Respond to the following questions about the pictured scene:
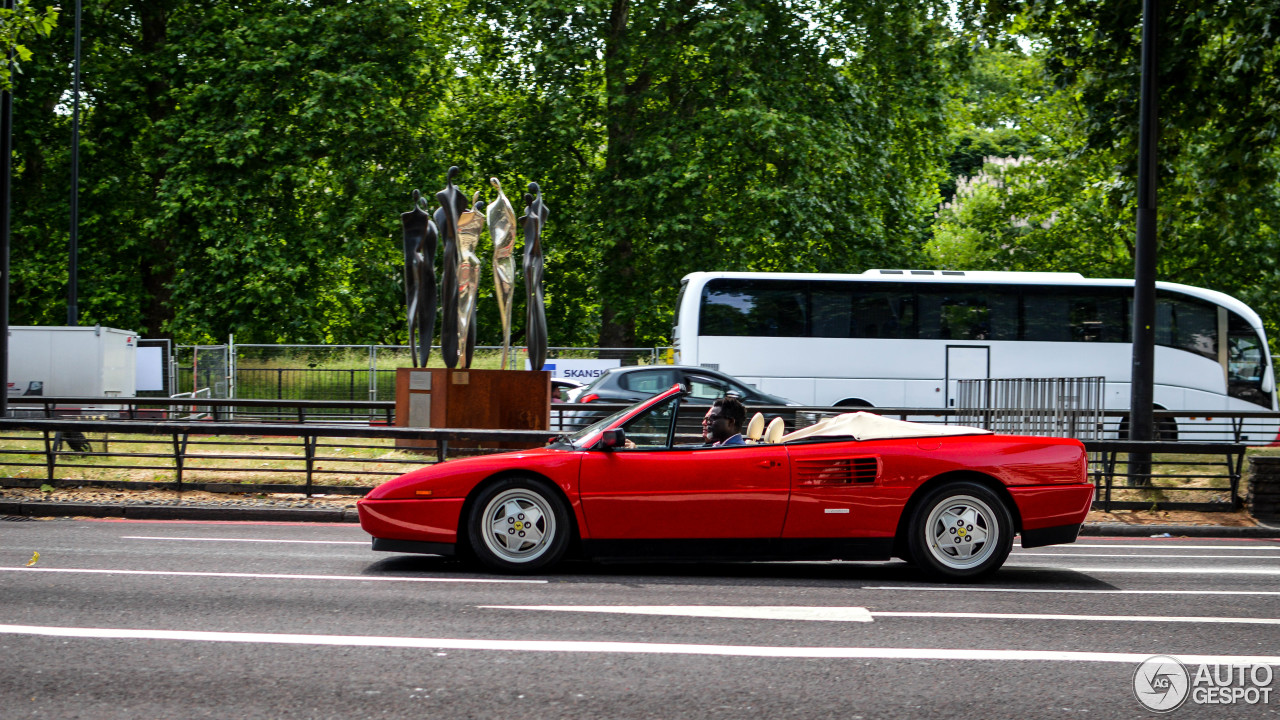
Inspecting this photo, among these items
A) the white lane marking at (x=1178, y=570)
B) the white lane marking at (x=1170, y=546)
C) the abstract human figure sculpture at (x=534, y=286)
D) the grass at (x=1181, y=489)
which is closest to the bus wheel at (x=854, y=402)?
the grass at (x=1181, y=489)

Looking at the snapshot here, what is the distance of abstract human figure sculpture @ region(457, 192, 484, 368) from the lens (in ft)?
56.6

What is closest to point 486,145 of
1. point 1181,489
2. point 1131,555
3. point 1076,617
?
point 1181,489

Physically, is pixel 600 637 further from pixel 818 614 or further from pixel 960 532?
pixel 960 532

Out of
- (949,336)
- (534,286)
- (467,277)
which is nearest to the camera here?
(467,277)

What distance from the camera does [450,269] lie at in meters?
17.1

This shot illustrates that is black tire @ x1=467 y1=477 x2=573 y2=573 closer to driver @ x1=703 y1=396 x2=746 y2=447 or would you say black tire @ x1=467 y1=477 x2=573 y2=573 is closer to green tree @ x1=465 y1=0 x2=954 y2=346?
driver @ x1=703 y1=396 x2=746 y2=447

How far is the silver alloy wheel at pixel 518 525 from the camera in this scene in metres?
7.68

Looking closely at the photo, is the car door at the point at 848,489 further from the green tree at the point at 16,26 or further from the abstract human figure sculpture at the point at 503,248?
the green tree at the point at 16,26

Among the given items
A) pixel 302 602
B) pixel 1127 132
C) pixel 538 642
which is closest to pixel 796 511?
pixel 538 642

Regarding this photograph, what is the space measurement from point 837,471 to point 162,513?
306 inches

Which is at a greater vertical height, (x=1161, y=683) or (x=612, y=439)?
(x=612, y=439)

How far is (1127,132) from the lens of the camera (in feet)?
58.2

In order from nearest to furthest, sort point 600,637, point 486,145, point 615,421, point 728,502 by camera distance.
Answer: point 600,637, point 728,502, point 615,421, point 486,145

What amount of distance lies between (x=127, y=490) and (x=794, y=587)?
→ 8.99 m
